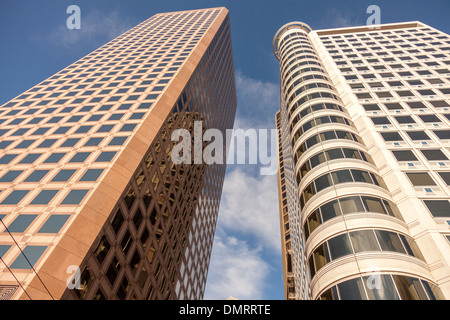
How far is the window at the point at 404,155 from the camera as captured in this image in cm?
2547

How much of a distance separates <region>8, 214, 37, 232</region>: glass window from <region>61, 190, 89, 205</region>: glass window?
8.65ft

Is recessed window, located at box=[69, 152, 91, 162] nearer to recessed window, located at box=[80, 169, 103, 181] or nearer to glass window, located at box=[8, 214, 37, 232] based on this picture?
recessed window, located at box=[80, 169, 103, 181]

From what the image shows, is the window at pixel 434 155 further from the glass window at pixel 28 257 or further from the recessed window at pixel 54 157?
the recessed window at pixel 54 157

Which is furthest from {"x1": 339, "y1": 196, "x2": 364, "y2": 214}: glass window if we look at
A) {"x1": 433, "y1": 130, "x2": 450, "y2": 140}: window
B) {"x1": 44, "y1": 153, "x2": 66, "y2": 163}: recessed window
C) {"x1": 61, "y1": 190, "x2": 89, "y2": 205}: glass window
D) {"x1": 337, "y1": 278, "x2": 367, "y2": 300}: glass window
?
{"x1": 44, "y1": 153, "x2": 66, "y2": 163}: recessed window

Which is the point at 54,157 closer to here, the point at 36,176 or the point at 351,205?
the point at 36,176

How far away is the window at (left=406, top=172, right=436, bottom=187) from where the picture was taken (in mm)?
22913

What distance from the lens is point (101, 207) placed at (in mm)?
23922

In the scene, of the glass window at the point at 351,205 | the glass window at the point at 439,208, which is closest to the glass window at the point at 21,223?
the glass window at the point at 351,205

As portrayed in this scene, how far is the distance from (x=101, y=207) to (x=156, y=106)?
16052mm

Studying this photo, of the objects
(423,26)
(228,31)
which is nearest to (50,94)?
(228,31)

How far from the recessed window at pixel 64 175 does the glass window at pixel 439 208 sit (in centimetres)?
3077

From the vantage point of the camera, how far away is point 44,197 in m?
25.0

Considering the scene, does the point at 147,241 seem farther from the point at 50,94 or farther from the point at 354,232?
the point at 50,94

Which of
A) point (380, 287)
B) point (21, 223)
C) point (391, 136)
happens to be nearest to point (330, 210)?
point (380, 287)
